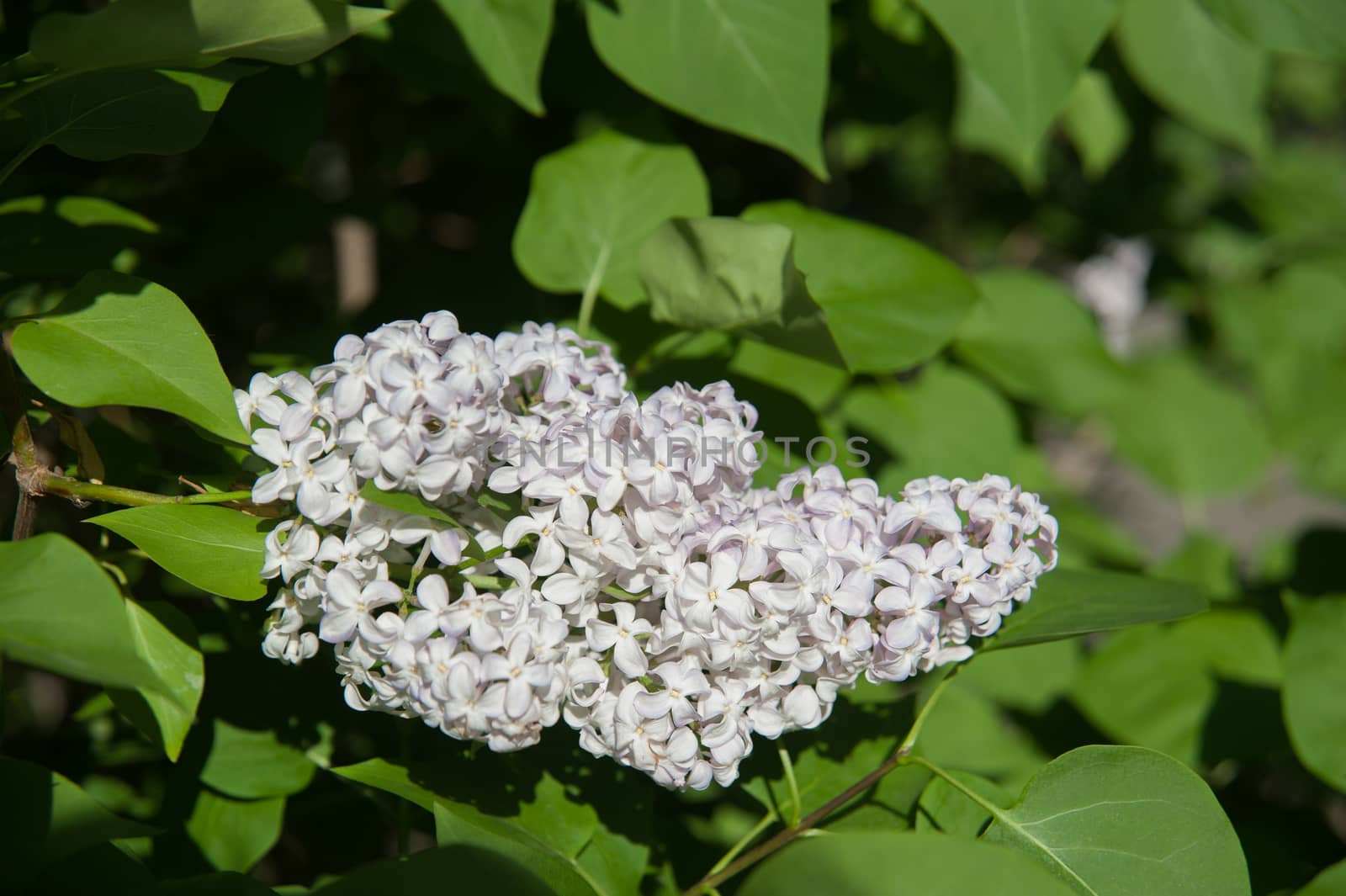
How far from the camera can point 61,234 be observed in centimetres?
127

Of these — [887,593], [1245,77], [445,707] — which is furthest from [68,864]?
[1245,77]

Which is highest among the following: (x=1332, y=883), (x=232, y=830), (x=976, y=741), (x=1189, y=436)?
(x=1332, y=883)

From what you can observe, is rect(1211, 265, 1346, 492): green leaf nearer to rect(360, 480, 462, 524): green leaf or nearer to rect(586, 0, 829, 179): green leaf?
rect(586, 0, 829, 179): green leaf

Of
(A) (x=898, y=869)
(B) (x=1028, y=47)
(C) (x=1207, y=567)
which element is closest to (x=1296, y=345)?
(C) (x=1207, y=567)

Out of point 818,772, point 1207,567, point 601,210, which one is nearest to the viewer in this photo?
point 818,772

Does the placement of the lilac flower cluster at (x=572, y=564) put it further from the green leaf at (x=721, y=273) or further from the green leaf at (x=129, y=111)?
the green leaf at (x=129, y=111)

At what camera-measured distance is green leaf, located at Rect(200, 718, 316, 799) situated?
4.17 feet

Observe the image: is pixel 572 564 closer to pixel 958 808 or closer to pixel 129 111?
pixel 958 808

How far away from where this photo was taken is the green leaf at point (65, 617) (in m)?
0.74

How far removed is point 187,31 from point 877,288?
0.86 metres

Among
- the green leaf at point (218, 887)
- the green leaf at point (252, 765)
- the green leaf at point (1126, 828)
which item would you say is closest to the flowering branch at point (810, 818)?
the green leaf at point (1126, 828)

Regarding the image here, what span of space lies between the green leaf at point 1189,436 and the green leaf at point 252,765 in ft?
7.05

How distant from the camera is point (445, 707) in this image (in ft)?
3.06

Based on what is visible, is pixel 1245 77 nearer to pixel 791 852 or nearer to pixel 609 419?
pixel 609 419
